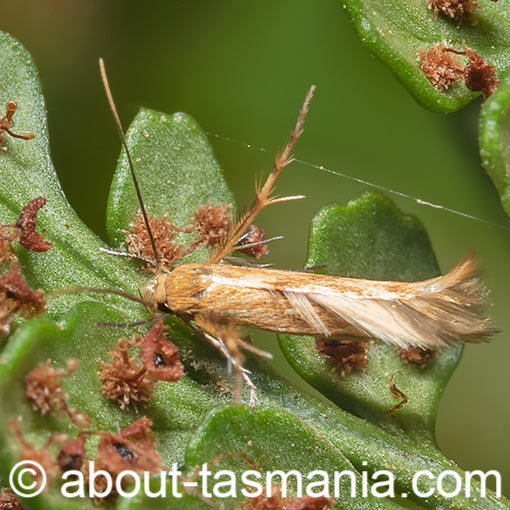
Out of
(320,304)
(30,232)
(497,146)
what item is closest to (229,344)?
(320,304)

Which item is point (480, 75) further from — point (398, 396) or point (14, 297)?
point (14, 297)

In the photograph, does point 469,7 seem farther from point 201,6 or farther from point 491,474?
point 491,474

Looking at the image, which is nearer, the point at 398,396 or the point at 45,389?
the point at 45,389

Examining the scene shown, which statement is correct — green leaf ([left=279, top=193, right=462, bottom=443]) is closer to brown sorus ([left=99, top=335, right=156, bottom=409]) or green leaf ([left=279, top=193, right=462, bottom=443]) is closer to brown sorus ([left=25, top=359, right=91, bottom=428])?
brown sorus ([left=99, top=335, right=156, bottom=409])

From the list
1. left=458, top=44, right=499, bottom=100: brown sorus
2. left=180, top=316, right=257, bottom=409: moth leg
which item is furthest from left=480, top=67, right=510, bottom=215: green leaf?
left=180, top=316, right=257, bottom=409: moth leg

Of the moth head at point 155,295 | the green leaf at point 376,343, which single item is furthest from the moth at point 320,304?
the green leaf at point 376,343

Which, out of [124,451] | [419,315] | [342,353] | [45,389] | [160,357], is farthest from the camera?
[342,353]

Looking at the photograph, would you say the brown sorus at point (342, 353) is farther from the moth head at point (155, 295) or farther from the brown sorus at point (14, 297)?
the brown sorus at point (14, 297)
